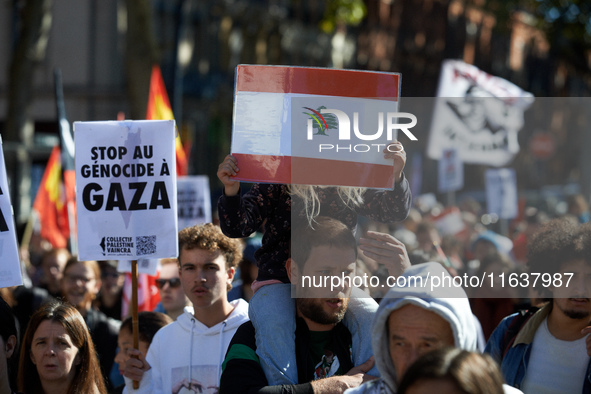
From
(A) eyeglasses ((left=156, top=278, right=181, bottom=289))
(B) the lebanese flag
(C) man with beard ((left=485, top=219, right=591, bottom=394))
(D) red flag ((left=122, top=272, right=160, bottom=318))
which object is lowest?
(D) red flag ((left=122, top=272, right=160, bottom=318))

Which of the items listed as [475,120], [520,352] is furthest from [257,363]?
[475,120]

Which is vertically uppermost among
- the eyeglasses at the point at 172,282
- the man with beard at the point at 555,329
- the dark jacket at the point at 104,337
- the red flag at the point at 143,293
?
the man with beard at the point at 555,329

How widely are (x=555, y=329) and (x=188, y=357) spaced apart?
6.46 feet

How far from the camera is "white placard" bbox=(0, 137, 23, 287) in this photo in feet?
17.6

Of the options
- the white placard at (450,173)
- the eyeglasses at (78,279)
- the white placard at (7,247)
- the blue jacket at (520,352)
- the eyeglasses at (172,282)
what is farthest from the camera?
the white placard at (450,173)

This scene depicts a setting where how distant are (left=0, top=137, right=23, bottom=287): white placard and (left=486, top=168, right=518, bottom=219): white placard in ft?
31.4

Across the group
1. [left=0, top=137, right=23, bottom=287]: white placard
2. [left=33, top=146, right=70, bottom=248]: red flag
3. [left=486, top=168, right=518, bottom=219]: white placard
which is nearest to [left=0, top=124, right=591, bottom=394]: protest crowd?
[left=0, top=137, right=23, bottom=287]: white placard

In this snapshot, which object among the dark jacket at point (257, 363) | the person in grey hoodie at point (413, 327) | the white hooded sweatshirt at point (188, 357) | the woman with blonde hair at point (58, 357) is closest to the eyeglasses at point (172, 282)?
the white hooded sweatshirt at point (188, 357)

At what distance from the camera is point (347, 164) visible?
461 cm

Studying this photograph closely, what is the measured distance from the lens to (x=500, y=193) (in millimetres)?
14117

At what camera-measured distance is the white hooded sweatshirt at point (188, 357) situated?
5.20 metres

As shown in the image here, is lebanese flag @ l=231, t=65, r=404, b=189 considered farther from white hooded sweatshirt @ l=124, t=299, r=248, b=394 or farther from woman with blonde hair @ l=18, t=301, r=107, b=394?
woman with blonde hair @ l=18, t=301, r=107, b=394

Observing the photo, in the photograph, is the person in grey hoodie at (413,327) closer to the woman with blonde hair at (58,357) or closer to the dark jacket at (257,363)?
the dark jacket at (257,363)

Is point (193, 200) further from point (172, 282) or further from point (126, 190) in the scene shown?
point (126, 190)
